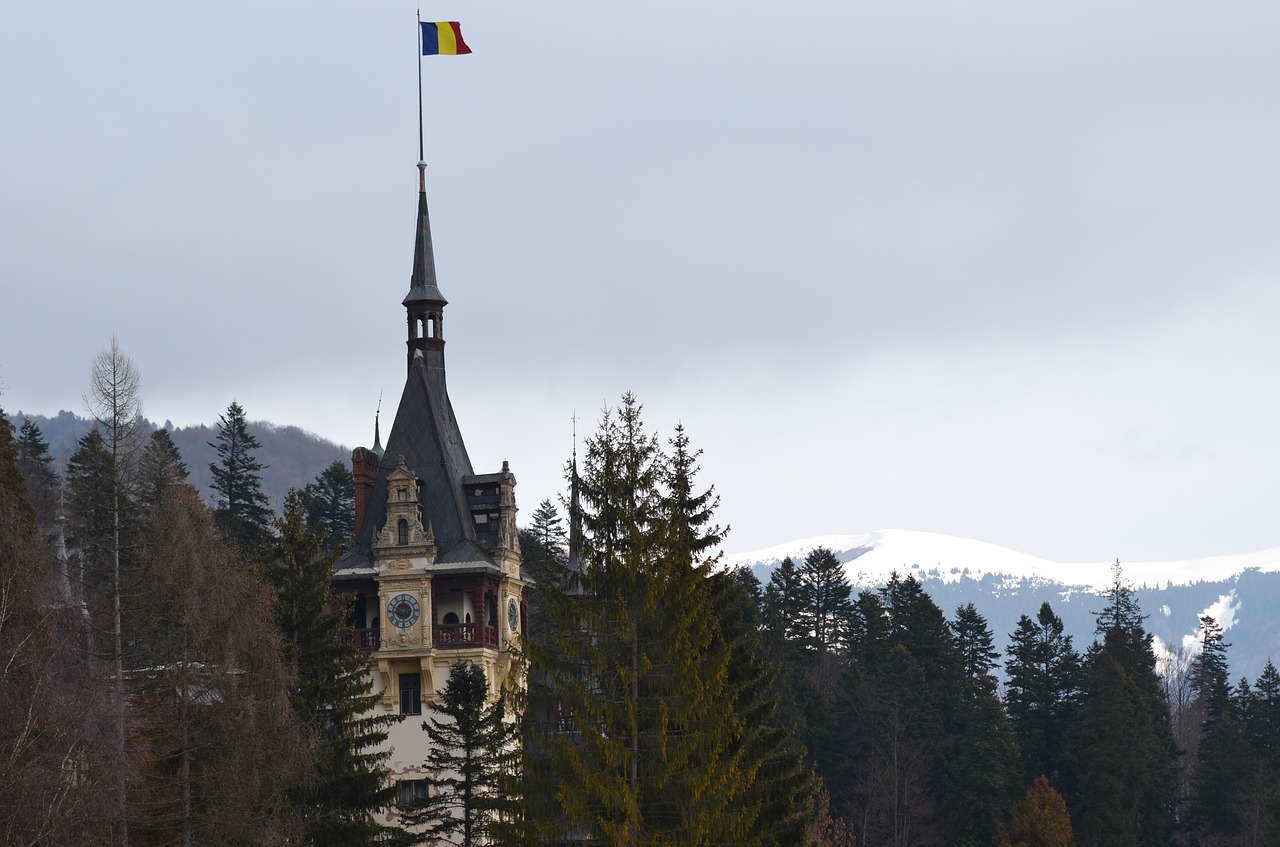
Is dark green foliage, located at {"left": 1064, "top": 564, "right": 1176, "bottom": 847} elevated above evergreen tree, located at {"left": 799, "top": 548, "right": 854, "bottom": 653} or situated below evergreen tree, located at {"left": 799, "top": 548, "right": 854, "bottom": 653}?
below

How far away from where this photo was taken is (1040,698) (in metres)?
114

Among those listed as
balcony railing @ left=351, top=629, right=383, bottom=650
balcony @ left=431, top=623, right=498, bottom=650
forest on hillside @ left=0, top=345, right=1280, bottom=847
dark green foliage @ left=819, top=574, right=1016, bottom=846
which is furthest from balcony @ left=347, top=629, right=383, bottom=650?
dark green foliage @ left=819, top=574, right=1016, bottom=846

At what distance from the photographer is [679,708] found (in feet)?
143

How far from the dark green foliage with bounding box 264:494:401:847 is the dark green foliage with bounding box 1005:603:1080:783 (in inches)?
2419

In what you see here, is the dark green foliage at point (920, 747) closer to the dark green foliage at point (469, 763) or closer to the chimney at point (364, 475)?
the chimney at point (364, 475)

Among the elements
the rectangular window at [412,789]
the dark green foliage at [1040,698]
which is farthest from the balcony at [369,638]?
the dark green foliage at [1040,698]

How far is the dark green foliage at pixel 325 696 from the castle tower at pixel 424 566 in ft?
60.9

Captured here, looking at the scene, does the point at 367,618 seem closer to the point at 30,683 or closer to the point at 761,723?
the point at 761,723

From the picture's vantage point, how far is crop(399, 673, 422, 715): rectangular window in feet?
249

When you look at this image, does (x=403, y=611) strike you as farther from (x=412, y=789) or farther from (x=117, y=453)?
(x=117, y=453)

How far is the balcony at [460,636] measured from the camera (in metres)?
75.6

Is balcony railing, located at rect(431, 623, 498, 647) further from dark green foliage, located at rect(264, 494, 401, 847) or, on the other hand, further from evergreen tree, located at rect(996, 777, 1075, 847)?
evergreen tree, located at rect(996, 777, 1075, 847)

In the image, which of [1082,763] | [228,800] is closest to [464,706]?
[228,800]

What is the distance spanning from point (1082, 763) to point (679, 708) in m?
68.5
